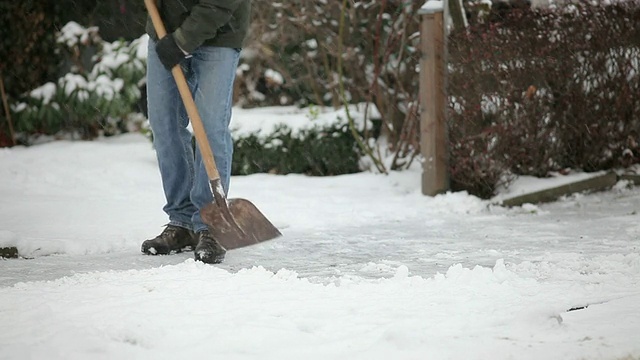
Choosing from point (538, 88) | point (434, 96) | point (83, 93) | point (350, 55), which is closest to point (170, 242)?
point (434, 96)

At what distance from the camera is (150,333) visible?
9.53 feet

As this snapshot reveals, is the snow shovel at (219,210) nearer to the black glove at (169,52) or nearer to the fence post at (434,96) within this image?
the black glove at (169,52)

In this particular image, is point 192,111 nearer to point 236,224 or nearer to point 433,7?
point 236,224

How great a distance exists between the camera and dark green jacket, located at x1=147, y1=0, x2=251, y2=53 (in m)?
4.38

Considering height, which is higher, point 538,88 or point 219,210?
point 538,88

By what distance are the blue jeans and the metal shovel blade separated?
105mm

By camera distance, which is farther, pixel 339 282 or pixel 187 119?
pixel 187 119

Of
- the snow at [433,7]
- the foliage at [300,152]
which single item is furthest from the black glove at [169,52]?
the foliage at [300,152]

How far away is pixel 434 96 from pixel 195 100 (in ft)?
8.08

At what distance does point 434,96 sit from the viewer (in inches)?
261

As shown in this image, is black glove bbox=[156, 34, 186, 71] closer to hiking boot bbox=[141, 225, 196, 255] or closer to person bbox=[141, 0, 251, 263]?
person bbox=[141, 0, 251, 263]

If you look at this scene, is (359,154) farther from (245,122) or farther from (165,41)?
(165,41)

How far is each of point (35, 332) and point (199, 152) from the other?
1814 mm

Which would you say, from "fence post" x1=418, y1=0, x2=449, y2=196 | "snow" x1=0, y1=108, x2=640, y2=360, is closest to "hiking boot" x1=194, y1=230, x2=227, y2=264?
"snow" x1=0, y1=108, x2=640, y2=360
